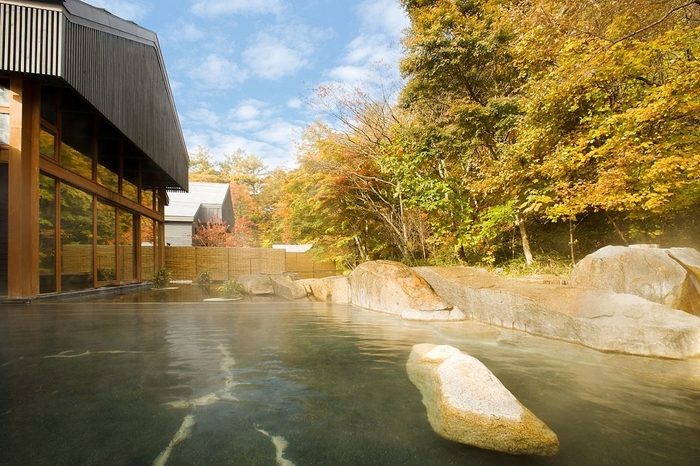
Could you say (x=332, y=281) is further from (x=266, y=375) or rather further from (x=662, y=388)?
(x=662, y=388)

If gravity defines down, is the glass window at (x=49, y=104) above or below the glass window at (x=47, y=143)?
above

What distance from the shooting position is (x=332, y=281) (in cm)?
893

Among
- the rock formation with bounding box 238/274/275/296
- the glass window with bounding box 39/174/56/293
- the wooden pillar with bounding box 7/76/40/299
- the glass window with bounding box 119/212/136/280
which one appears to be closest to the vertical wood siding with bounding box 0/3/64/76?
the wooden pillar with bounding box 7/76/40/299

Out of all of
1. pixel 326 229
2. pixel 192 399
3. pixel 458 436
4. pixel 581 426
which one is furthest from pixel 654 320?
pixel 326 229

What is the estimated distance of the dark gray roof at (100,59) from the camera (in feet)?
19.0

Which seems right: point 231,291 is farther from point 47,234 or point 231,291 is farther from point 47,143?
point 47,143

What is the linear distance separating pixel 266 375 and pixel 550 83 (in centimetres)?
681

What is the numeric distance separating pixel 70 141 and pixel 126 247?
12.5ft

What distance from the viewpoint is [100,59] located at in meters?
7.34

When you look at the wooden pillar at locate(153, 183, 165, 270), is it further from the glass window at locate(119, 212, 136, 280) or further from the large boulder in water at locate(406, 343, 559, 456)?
the large boulder in water at locate(406, 343, 559, 456)

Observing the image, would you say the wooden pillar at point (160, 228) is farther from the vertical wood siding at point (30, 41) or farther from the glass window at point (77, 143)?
the vertical wood siding at point (30, 41)

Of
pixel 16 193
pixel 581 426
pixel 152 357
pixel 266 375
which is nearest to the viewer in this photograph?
pixel 581 426

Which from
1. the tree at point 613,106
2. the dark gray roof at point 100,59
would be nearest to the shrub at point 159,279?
the dark gray roof at point 100,59

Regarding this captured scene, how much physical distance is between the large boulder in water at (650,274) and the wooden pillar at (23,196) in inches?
351
